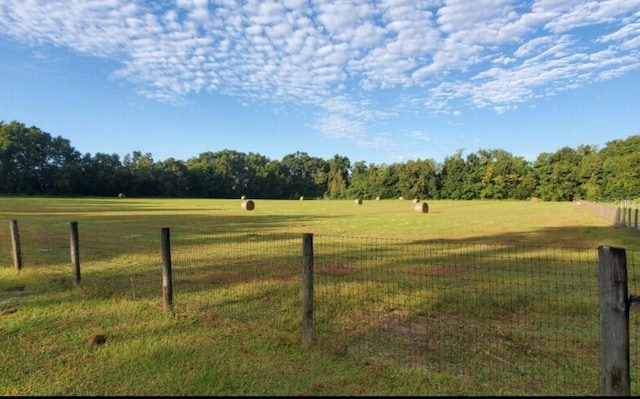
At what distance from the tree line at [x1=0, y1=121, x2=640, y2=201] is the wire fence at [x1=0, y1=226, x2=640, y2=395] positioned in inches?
2772

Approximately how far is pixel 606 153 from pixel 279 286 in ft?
301

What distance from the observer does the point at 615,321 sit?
3.06m

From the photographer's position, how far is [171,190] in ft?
282

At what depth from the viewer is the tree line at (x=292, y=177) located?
71.1 metres

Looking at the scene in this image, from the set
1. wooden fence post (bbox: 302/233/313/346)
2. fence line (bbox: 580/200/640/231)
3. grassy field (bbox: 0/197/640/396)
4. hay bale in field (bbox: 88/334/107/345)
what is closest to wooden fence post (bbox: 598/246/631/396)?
grassy field (bbox: 0/197/640/396)

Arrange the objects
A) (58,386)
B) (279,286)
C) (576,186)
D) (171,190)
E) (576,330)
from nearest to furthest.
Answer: (58,386) → (576,330) → (279,286) → (576,186) → (171,190)

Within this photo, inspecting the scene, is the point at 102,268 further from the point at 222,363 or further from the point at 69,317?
the point at 222,363

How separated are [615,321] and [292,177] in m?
116

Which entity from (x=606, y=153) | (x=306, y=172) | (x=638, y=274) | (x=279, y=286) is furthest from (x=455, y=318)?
(x=306, y=172)

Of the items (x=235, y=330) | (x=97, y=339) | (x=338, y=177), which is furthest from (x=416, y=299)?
(x=338, y=177)

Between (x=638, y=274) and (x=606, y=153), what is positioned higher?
(x=606, y=153)

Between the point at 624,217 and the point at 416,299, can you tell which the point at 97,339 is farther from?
the point at 624,217

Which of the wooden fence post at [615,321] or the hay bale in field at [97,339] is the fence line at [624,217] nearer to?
the wooden fence post at [615,321]

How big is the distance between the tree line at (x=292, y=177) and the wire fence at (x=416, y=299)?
7040cm
